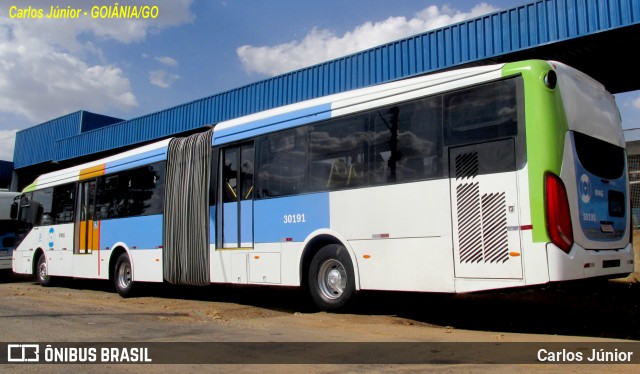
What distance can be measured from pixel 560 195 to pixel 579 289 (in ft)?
19.6

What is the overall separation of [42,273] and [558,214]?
48.0ft

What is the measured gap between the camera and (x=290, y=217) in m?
8.46

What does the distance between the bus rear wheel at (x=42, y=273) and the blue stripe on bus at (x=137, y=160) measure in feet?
14.7

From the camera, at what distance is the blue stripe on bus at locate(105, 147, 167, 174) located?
11.4 m

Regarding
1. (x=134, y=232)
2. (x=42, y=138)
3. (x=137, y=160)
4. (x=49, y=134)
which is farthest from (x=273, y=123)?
(x=42, y=138)

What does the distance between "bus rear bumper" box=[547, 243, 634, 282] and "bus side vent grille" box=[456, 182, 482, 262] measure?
849 mm

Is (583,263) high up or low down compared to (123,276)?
up

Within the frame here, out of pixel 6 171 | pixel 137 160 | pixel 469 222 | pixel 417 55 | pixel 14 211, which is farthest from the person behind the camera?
pixel 6 171

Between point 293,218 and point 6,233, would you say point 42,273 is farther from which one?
point 293,218

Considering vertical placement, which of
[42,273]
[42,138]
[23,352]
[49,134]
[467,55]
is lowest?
[23,352]

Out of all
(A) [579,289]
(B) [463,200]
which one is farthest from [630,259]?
(A) [579,289]

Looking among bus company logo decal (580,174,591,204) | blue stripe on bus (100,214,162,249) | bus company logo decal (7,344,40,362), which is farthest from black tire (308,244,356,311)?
blue stripe on bus (100,214,162,249)

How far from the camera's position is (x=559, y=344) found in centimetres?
564

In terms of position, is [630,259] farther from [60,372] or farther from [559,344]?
[60,372]
